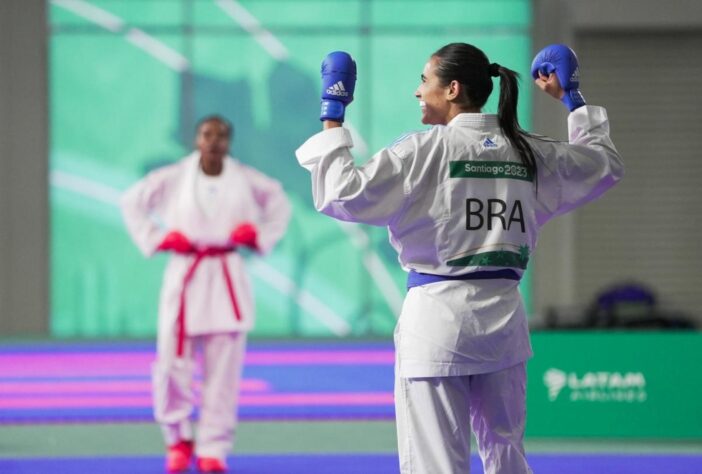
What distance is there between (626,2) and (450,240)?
29.5 ft

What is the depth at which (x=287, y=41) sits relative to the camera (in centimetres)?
1145

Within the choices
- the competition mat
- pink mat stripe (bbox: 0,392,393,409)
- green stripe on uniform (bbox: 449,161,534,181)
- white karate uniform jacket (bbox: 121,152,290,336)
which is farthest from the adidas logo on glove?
pink mat stripe (bbox: 0,392,393,409)

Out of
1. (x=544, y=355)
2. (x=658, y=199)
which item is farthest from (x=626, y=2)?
(x=544, y=355)

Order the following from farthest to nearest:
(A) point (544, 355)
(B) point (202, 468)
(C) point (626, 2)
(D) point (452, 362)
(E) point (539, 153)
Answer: (C) point (626, 2)
(A) point (544, 355)
(B) point (202, 468)
(E) point (539, 153)
(D) point (452, 362)

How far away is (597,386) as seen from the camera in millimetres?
5871

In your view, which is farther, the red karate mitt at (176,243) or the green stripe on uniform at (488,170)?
the red karate mitt at (176,243)

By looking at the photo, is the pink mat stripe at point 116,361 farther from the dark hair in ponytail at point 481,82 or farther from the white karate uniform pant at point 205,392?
the dark hair in ponytail at point 481,82

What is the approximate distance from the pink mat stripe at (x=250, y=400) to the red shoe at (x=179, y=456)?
68.4 inches

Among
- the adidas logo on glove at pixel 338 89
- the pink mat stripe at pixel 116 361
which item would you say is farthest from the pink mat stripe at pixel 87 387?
the adidas logo on glove at pixel 338 89

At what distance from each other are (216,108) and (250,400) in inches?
202

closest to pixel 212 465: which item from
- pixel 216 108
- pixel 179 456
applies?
pixel 179 456

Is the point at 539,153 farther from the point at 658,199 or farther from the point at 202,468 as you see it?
the point at 658,199

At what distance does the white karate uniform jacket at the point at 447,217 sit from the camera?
112 inches

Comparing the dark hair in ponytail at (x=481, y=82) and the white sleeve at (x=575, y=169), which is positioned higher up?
the dark hair in ponytail at (x=481, y=82)
